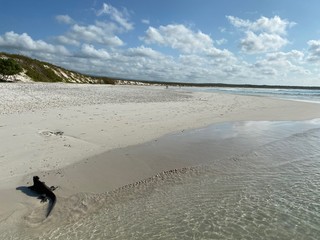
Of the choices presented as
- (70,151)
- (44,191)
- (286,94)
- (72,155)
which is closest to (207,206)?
(44,191)

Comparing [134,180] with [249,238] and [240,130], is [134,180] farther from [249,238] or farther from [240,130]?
[240,130]

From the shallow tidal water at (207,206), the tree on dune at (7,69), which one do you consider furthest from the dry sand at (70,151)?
the tree on dune at (7,69)

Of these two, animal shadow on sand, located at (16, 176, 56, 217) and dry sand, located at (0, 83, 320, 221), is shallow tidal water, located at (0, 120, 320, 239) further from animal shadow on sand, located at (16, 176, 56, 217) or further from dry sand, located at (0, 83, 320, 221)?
dry sand, located at (0, 83, 320, 221)

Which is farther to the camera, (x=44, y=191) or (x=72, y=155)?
(x=72, y=155)

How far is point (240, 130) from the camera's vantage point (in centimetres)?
1566

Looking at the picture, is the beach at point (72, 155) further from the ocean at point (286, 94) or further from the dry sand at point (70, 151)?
the ocean at point (286, 94)

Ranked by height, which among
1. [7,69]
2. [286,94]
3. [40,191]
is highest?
[7,69]

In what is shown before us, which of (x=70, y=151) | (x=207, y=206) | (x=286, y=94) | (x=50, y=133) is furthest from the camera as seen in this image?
(x=286, y=94)

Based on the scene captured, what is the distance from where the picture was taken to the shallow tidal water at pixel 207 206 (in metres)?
5.52

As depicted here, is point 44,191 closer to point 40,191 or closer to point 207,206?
point 40,191

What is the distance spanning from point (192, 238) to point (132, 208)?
67.5 inches

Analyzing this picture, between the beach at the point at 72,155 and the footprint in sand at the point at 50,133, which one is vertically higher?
the footprint in sand at the point at 50,133

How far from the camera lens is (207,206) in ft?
21.6

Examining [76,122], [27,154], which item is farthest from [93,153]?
[76,122]
